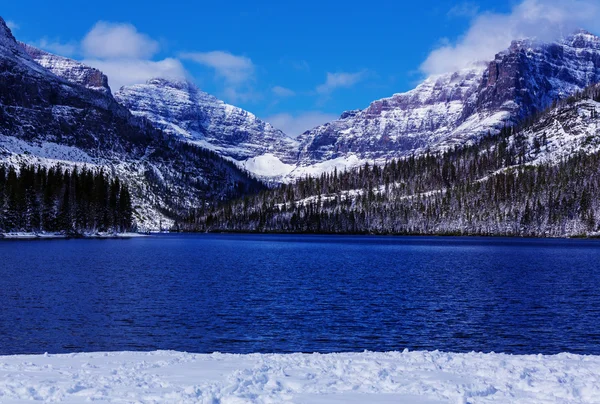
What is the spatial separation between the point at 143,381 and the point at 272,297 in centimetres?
4037

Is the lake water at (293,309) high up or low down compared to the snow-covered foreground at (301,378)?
down

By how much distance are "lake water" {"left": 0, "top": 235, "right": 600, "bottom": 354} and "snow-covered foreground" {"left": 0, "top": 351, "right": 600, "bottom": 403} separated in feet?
36.4

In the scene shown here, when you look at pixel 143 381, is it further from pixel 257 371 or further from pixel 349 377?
pixel 349 377

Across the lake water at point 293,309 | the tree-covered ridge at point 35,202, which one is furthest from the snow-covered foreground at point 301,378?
the tree-covered ridge at point 35,202

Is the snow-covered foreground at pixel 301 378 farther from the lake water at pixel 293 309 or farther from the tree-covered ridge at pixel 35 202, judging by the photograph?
the tree-covered ridge at pixel 35 202

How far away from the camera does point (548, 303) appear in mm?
58344

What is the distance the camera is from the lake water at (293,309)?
39.4 meters

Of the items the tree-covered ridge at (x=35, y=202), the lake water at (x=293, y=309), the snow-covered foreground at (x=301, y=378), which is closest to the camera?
the snow-covered foreground at (x=301, y=378)

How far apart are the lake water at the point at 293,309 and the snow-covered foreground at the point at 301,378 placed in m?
11.1

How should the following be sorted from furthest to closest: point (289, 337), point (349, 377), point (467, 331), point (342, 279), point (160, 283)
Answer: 1. point (342, 279)
2. point (160, 283)
3. point (467, 331)
4. point (289, 337)
5. point (349, 377)

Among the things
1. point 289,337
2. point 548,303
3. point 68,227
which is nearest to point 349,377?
point 289,337

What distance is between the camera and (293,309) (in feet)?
175

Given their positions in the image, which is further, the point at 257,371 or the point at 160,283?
the point at 160,283

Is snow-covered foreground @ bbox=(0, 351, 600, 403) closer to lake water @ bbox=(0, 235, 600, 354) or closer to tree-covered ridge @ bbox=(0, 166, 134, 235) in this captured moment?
lake water @ bbox=(0, 235, 600, 354)
